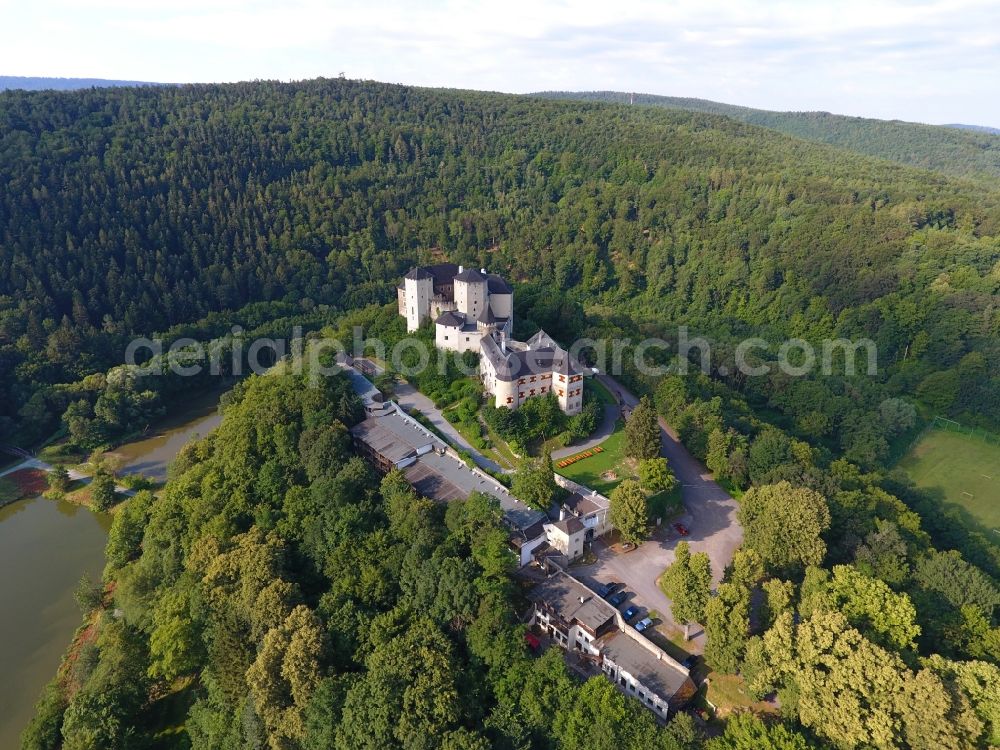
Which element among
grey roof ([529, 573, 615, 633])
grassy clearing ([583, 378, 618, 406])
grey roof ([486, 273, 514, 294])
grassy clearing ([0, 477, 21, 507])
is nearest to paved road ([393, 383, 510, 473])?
grey roof ([529, 573, 615, 633])

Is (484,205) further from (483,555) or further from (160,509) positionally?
(483,555)

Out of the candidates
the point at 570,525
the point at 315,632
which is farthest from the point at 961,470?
the point at 315,632

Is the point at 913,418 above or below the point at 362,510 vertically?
below

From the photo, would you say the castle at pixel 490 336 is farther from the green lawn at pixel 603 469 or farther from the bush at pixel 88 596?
the bush at pixel 88 596

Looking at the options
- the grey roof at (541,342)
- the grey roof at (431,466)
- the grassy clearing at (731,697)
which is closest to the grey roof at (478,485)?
the grey roof at (431,466)

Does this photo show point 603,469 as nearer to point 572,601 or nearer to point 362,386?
point 572,601

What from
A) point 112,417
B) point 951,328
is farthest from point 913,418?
point 112,417

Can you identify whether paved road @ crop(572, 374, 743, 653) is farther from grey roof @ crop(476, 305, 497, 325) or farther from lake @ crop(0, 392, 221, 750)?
lake @ crop(0, 392, 221, 750)
